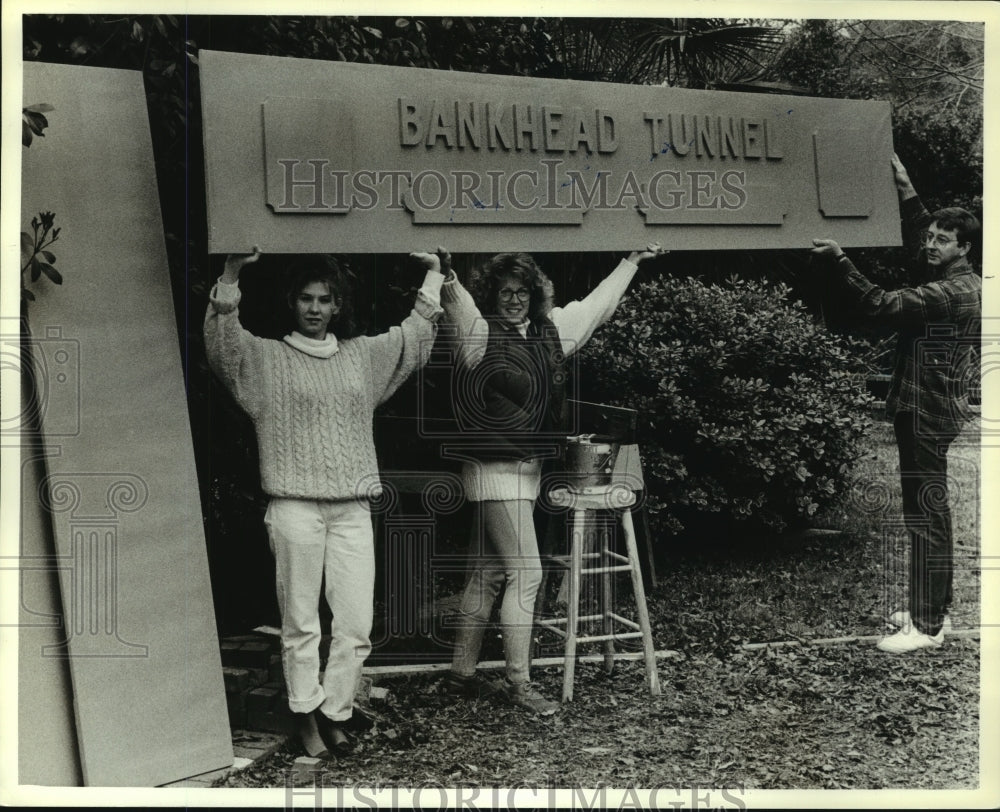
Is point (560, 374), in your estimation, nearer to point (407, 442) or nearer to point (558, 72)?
point (407, 442)

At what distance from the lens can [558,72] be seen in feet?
15.5

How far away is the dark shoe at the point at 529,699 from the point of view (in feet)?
15.4

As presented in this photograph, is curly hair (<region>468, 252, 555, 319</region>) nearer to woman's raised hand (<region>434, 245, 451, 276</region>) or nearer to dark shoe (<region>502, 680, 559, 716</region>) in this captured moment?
woman's raised hand (<region>434, 245, 451, 276</region>)

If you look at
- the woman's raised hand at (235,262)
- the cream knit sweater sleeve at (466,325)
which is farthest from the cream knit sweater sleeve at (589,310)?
the woman's raised hand at (235,262)

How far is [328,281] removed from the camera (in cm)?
457

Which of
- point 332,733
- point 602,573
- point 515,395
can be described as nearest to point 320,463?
point 515,395

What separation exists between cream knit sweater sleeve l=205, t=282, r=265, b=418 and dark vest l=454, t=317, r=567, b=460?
0.85 metres

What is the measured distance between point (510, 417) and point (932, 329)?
189 cm

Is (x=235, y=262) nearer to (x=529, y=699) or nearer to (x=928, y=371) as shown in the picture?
(x=529, y=699)

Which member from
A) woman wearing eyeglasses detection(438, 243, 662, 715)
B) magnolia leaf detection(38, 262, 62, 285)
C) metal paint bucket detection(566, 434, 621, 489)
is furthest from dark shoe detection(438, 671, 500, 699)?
magnolia leaf detection(38, 262, 62, 285)

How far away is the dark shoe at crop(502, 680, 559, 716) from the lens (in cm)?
469

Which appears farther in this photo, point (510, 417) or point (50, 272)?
point (510, 417)

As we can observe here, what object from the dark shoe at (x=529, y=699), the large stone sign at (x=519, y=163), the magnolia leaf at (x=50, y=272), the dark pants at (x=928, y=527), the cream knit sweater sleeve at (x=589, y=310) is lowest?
the dark shoe at (x=529, y=699)

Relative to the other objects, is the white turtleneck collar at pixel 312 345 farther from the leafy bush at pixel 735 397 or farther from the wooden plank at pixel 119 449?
the leafy bush at pixel 735 397
